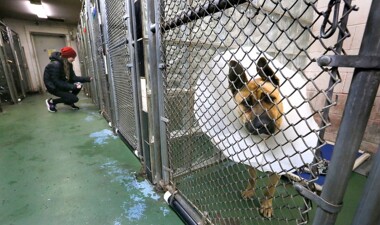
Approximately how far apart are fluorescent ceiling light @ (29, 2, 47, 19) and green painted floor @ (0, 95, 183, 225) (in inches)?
191

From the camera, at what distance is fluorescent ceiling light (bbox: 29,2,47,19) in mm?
6172

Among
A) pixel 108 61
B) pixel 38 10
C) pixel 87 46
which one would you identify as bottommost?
pixel 108 61

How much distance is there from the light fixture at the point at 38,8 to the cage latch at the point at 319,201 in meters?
8.03

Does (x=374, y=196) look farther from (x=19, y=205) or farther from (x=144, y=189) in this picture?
(x=19, y=205)

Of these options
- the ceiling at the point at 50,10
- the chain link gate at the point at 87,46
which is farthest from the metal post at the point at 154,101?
the ceiling at the point at 50,10

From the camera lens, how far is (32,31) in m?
8.20

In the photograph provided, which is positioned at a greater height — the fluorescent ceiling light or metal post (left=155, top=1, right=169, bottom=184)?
the fluorescent ceiling light

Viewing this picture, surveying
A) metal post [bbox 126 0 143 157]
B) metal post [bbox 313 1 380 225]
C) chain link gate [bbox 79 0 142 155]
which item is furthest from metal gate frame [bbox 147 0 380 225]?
chain link gate [bbox 79 0 142 155]

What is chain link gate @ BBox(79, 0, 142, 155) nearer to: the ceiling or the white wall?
the ceiling

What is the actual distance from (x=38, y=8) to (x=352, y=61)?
29.3ft

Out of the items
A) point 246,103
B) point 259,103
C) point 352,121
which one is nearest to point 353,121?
point 352,121

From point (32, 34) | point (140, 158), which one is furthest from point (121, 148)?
point (32, 34)

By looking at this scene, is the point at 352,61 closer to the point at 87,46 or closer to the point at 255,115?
the point at 255,115

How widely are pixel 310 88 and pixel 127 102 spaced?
2.51 metres
